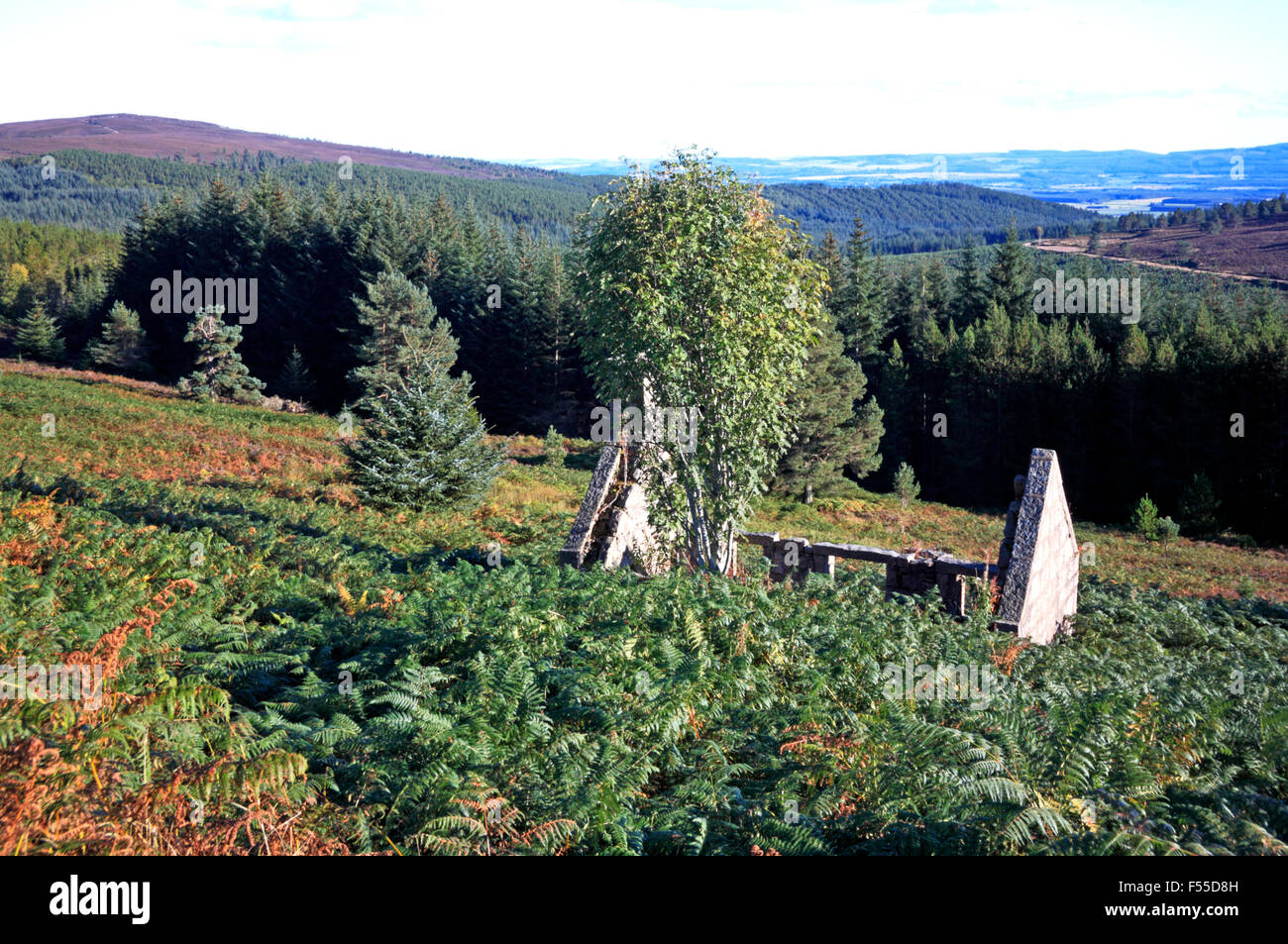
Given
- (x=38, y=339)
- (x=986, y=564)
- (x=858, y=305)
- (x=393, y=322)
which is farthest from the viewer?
(x=38, y=339)

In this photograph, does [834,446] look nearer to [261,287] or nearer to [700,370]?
[700,370]

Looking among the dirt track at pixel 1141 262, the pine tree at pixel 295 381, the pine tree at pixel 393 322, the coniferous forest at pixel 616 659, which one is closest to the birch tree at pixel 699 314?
the coniferous forest at pixel 616 659

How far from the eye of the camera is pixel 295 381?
62.4 meters

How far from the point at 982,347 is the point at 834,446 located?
719 inches

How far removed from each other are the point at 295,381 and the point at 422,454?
45705 mm

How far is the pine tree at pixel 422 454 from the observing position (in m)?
21.6

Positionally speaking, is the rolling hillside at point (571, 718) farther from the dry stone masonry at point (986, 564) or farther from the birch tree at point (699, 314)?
the birch tree at point (699, 314)

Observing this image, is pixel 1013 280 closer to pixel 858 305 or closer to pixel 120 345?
pixel 858 305

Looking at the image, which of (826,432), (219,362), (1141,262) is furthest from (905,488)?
(1141,262)

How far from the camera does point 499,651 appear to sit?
24.5ft

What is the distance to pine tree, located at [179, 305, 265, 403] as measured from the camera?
155 feet

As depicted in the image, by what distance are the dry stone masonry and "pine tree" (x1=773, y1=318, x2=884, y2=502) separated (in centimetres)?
Result: 3118

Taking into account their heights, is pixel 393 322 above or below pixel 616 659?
above
